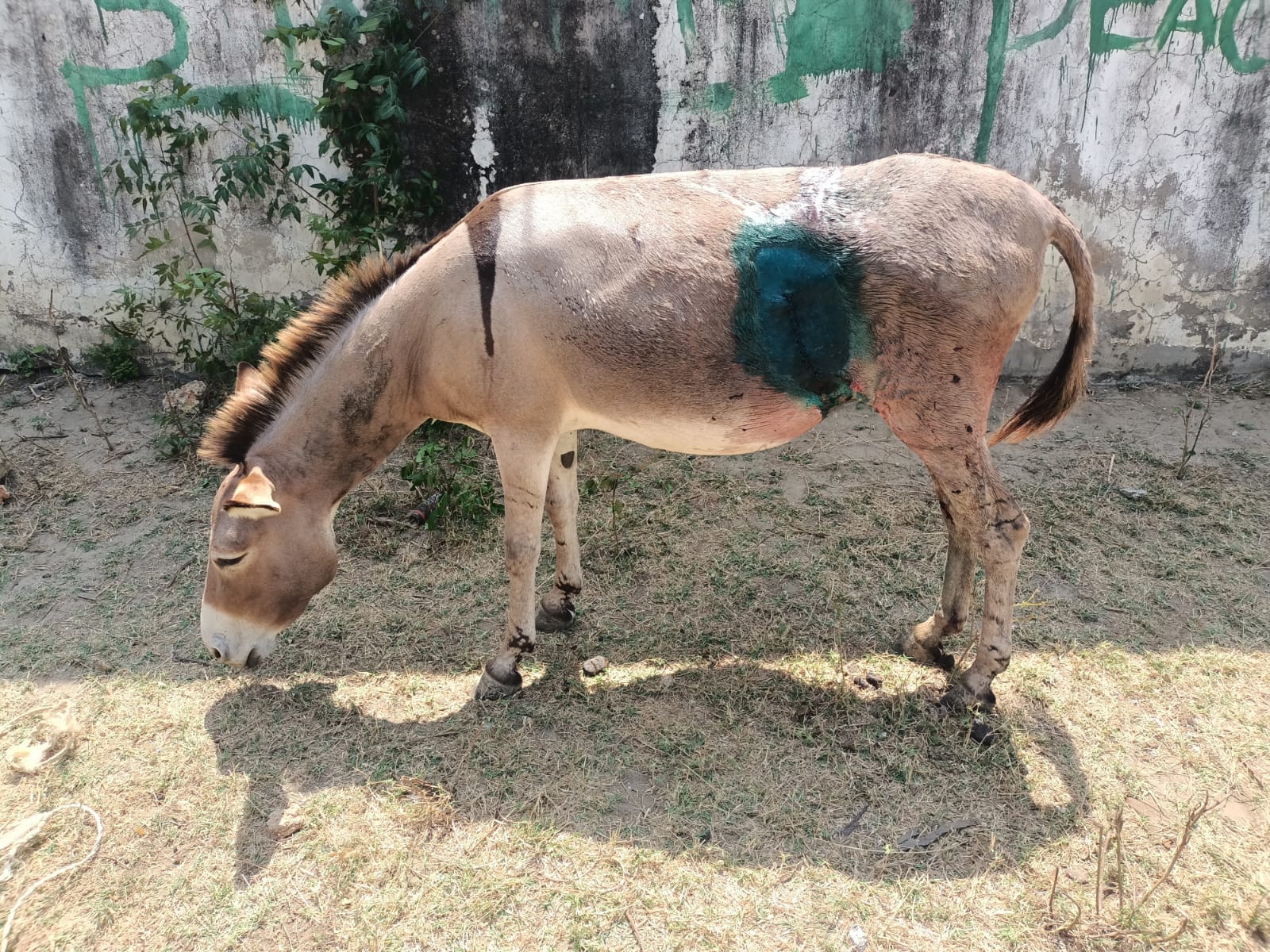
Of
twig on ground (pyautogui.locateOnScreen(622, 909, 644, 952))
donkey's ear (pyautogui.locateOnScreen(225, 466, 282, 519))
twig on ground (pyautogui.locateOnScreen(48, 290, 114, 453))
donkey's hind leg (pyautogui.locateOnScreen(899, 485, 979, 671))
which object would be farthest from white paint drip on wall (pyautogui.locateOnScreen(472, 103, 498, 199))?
twig on ground (pyautogui.locateOnScreen(622, 909, 644, 952))

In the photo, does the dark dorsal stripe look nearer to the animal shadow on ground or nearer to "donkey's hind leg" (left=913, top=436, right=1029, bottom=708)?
the animal shadow on ground

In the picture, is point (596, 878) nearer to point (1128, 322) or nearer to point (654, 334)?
point (654, 334)

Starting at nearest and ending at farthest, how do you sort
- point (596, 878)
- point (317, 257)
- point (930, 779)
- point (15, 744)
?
point (596, 878)
point (930, 779)
point (15, 744)
point (317, 257)

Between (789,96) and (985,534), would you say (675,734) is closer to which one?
(985,534)

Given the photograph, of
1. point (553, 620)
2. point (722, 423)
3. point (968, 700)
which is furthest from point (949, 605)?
point (553, 620)

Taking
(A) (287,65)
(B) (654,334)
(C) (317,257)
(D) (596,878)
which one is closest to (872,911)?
(D) (596,878)

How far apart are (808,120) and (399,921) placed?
18.0ft

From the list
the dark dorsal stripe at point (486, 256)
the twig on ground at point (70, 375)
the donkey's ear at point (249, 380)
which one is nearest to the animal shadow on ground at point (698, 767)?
the donkey's ear at point (249, 380)

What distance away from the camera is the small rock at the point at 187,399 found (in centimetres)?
574

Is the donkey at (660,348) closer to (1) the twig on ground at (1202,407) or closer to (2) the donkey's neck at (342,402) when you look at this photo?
(2) the donkey's neck at (342,402)

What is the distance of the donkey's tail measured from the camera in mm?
3160

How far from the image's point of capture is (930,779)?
3.03m

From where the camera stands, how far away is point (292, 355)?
3.46m

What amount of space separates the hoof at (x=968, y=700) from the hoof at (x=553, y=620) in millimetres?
1808
